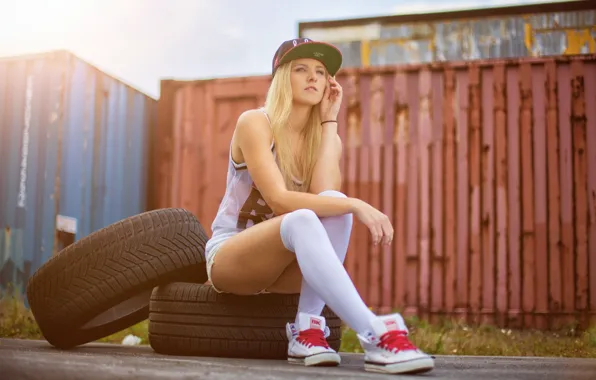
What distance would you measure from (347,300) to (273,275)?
0.52 m

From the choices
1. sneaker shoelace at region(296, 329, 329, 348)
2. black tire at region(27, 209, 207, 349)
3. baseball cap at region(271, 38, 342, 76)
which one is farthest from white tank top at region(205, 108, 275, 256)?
sneaker shoelace at region(296, 329, 329, 348)

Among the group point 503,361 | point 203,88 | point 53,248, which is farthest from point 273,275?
point 203,88

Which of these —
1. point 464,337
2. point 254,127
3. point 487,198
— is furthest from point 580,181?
point 254,127

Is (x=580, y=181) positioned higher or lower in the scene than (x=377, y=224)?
higher

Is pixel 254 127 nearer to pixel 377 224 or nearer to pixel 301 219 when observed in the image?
pixel 301 219

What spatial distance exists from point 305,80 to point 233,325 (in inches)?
46.8

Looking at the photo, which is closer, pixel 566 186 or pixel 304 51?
pixel 304 51

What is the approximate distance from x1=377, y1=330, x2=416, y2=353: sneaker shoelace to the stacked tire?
841 millimetres

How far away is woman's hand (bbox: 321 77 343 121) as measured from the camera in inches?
122

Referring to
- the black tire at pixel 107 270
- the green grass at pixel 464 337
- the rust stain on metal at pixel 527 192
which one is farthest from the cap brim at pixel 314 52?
the rust stain on metal at pixel 527 192

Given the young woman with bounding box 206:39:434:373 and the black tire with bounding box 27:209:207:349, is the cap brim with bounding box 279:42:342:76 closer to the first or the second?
the young woman with bounding box 206:39:434:373

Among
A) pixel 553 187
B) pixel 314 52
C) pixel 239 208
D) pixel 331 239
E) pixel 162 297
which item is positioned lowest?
pixel 162 297

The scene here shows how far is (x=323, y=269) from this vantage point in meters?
2.39

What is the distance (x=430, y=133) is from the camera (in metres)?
6.97
